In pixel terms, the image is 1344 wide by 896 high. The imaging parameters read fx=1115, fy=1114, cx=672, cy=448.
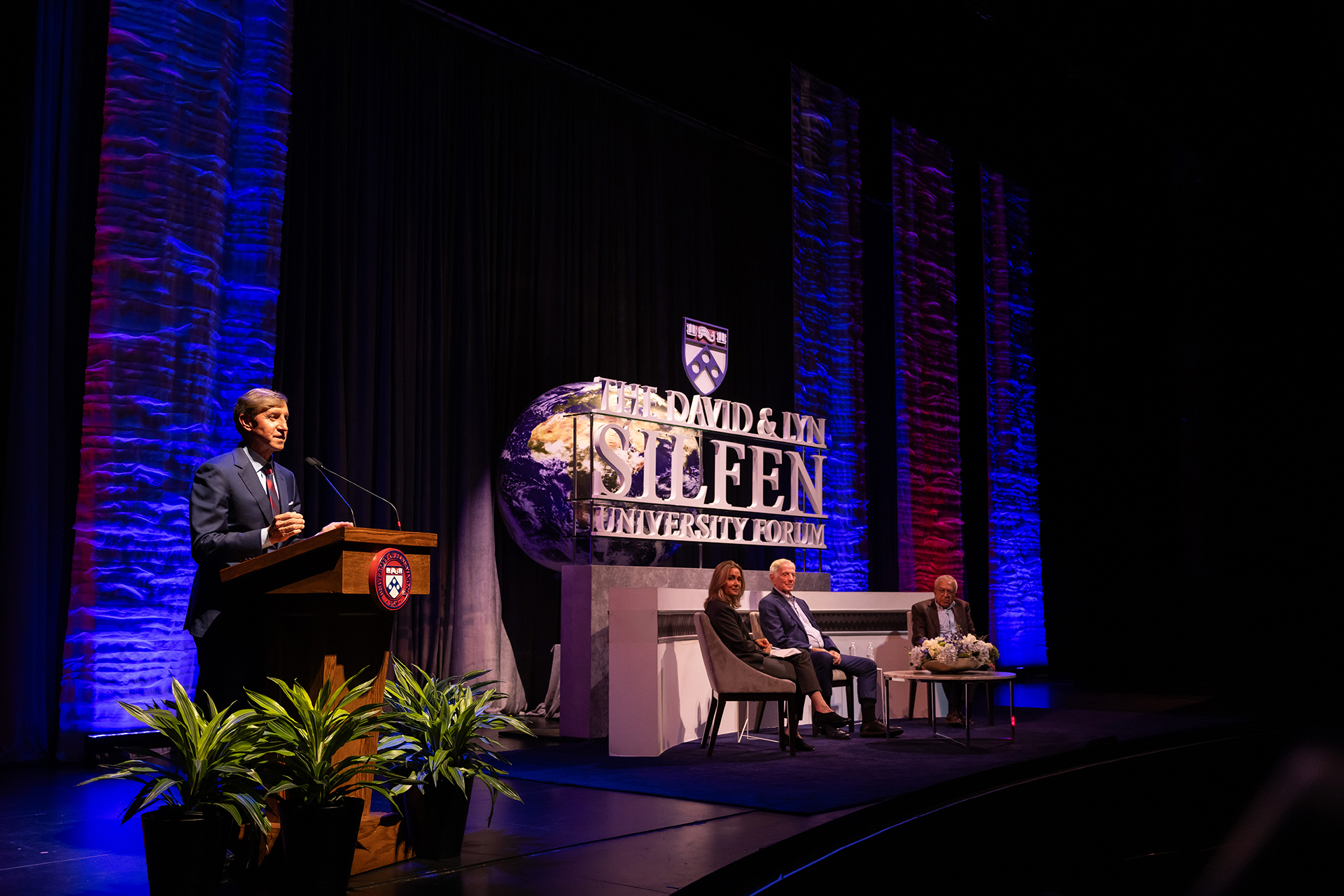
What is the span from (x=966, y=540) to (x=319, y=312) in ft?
27.3

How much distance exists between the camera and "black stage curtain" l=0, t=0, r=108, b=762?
575 cm

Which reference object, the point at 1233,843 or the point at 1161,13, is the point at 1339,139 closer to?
the point at 1161,13

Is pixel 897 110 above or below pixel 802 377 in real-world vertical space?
above

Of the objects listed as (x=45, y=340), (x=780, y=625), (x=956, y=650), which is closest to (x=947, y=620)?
(x=956, y=650)

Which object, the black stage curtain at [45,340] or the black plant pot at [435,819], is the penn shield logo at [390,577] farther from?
the black stage curtain at [45,340]

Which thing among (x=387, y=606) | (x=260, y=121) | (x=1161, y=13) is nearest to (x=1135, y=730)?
(x=1161, y=13)

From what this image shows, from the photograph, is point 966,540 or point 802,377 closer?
point 802,377

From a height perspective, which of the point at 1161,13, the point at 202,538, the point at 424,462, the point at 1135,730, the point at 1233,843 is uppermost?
the point at 1161,13

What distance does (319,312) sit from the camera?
7559 mm

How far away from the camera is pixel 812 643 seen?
23.2ft

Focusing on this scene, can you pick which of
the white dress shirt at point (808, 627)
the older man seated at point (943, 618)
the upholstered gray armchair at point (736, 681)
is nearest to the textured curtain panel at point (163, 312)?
the upholstered gray armchair at point (736, 681)

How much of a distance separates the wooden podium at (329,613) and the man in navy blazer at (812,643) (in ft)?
12.6

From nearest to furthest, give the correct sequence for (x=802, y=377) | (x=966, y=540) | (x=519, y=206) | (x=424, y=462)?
(x=424, y=462) < (x=519, y=206) < (x=802, y=377) < (x=966, y=540)

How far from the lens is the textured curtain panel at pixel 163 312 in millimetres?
5758
